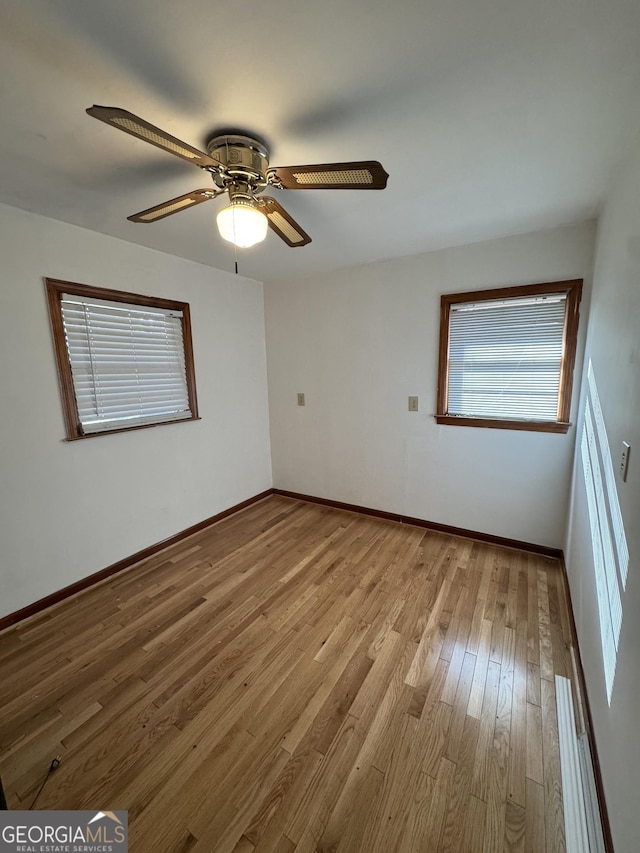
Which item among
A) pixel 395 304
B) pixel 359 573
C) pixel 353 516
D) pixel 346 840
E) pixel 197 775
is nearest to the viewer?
pixel 346 840

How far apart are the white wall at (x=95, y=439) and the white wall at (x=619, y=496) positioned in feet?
9.32

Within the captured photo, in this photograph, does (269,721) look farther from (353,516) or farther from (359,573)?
(353,516)

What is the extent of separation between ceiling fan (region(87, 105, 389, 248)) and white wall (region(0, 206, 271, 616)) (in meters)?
1.03

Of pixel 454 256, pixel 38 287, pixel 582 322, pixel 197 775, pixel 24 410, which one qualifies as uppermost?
pixel 454 256

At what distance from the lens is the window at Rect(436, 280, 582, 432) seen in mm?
2312

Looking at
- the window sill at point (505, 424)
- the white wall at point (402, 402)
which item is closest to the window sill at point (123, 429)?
the white wall at point (402, 402)

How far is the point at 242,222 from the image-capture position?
1.42 meters

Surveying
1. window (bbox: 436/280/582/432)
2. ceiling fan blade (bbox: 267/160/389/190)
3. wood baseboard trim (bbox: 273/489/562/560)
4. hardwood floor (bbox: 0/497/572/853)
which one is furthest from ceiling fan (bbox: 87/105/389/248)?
wood baseboard trim (bbox: 273/489/562/560)

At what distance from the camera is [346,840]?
1.06m

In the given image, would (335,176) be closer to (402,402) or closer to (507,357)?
(507,357)

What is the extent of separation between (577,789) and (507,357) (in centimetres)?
231

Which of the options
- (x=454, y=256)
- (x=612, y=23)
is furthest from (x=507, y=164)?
(x=454, y=256)

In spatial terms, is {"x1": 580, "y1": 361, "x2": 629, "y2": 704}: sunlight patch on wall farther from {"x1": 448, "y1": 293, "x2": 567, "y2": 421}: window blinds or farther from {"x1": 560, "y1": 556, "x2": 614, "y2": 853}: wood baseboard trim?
{"x1": 448, "y1": 293, "x2": 567, "y2": 421}: window blinds

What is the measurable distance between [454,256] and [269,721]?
3142 millimetres
